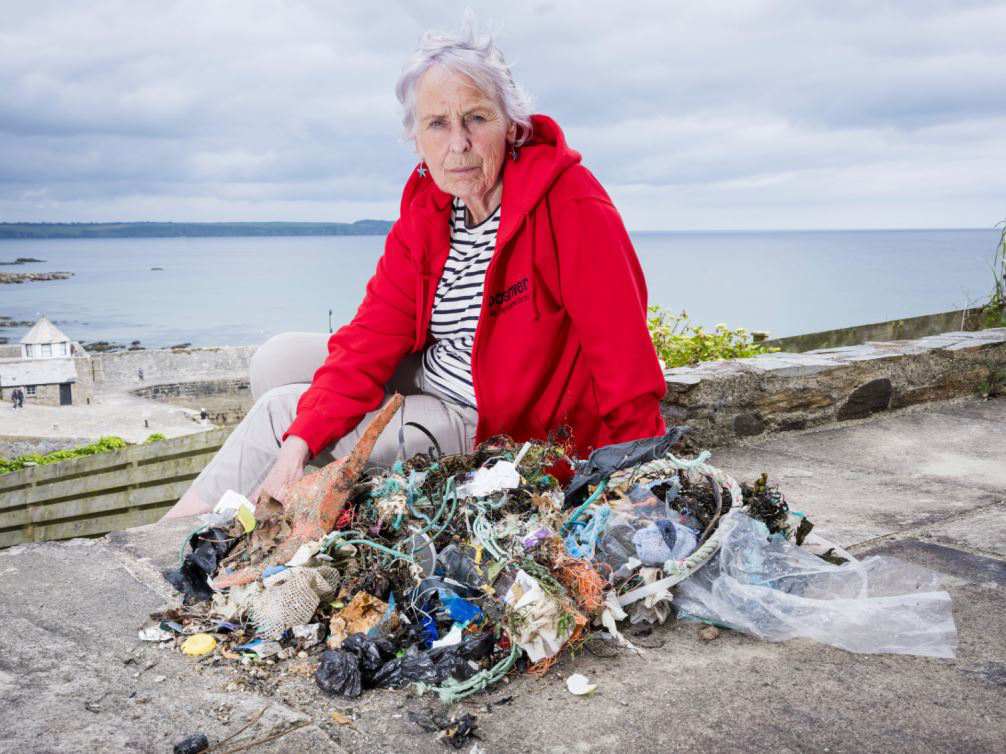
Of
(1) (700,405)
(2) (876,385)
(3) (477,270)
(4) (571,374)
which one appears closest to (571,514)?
(4) (571,374)

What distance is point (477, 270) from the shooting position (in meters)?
2.76

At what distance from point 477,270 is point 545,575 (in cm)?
118

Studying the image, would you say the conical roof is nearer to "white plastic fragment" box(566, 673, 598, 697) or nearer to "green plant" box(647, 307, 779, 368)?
"green plant" box(647, 307, 779, 368)

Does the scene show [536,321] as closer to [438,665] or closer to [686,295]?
[438,665]

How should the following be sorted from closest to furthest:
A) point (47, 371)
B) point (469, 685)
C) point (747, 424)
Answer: point (469, 685) → point (747, 424) → point (47, 371)

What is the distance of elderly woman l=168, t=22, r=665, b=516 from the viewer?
2.57 meters

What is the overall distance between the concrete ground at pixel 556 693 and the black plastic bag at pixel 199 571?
0.20ft

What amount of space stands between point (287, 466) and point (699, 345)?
427cm

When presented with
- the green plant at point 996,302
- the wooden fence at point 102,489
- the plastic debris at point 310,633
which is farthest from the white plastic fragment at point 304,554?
Result: the green plant at point 996,302

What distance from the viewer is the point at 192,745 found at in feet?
5.09

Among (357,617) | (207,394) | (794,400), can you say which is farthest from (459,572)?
(207,394)

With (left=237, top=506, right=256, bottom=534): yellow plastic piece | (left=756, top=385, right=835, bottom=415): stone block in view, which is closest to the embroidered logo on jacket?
→ (left=237, top=506, right=256, bottom=534): yellow plastic piece

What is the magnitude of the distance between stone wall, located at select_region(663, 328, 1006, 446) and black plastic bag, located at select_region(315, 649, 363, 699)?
2.38 metres

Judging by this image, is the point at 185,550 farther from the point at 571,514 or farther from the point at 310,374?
the point at 571,514
